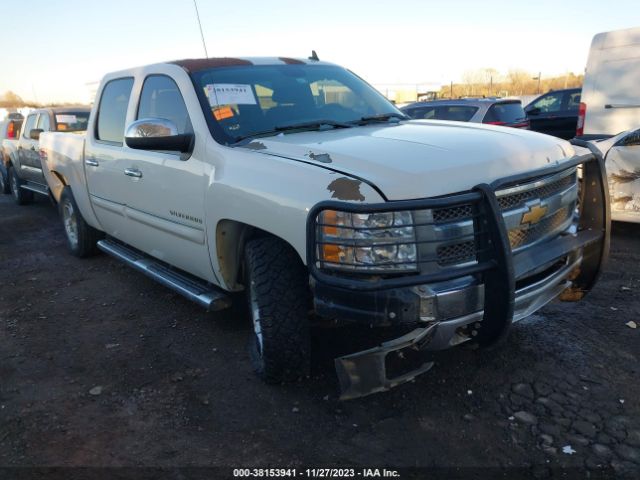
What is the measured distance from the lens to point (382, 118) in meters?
3.85

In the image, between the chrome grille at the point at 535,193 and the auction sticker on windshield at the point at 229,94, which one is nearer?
the chrome grille at the point at 535,193

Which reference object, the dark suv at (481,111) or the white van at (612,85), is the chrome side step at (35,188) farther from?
the white van at (612,85)

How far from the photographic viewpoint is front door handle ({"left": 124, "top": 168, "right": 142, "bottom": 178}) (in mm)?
4043

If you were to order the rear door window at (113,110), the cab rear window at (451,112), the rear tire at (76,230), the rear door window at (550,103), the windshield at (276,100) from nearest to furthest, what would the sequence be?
the windshield at (276,100), the rear door window at (113,110), the rear tire at (76,230), the cab rear window at (451,112), the rear door window at (550,103)

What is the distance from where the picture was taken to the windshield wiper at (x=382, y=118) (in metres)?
3.75

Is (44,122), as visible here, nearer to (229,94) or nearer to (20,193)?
(20,193)

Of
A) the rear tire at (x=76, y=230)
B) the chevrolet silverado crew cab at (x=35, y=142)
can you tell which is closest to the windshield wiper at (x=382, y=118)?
the rear tire at (x=76, y=230)

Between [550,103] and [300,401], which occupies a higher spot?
[550,103]

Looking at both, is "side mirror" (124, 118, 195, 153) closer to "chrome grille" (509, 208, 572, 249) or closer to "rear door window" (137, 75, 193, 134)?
"rear door window" (137, 75, 193, 134)

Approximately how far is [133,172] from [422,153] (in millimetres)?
2432

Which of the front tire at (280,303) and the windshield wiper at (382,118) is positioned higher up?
the windshield wiper at (382,118)

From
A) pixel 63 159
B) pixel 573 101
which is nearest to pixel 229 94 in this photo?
pixel 63 159

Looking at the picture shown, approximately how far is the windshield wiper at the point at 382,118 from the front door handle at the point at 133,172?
1692 mm

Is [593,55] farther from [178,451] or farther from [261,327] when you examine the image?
[178,451]
